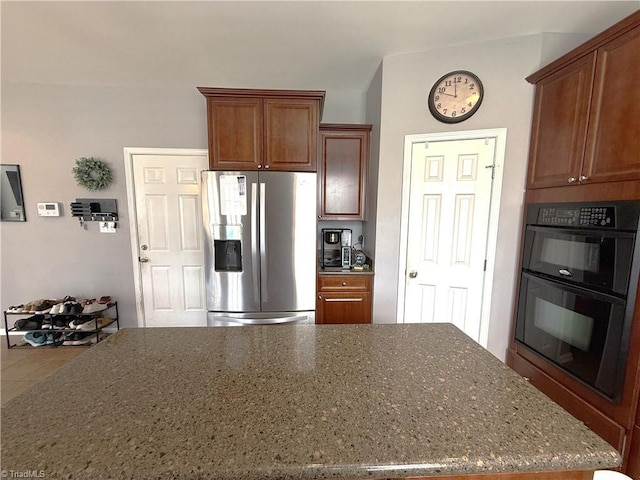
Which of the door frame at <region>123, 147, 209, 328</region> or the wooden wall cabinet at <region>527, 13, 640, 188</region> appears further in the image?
the door frame at <region>123, 147, 209, 328</region>

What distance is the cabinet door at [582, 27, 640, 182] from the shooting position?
1.27 metres

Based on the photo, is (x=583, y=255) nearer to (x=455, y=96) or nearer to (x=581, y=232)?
(x=581, y=232)

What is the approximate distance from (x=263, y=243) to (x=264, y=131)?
0.91 meters

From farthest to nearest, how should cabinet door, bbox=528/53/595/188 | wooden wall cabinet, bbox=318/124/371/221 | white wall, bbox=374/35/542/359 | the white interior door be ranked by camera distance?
wooden wall cabinet, bbox=318/124/371/221, the white interior door, white wall, bbox=374/35/542/359, cabinet door, bbox=528/53/595/188

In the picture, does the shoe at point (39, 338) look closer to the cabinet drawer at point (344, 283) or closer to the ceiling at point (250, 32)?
the ceiling at point (250, 32)

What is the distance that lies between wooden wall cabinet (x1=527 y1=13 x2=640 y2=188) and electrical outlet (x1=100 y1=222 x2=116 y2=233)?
3801mm

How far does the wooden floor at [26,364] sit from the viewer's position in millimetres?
2176

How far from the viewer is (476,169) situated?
6.69 ft

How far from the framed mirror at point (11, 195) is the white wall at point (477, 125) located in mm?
3615

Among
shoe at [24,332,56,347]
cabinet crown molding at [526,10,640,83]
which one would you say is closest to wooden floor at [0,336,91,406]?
shoe at [24,332,56,347]

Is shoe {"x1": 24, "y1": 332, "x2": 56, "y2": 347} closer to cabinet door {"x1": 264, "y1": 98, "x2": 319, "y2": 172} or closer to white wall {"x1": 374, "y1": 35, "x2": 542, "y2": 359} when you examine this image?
cabinet door {"x1": 264, "y1": 98, "x2": 319, "y2": 172}

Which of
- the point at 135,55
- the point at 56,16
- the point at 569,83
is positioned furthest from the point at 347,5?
the point at 56,16

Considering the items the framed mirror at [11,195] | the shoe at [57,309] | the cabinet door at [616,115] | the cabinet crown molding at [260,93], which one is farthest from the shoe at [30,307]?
the cabinet door at [616,115]

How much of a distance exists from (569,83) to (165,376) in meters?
2.46
